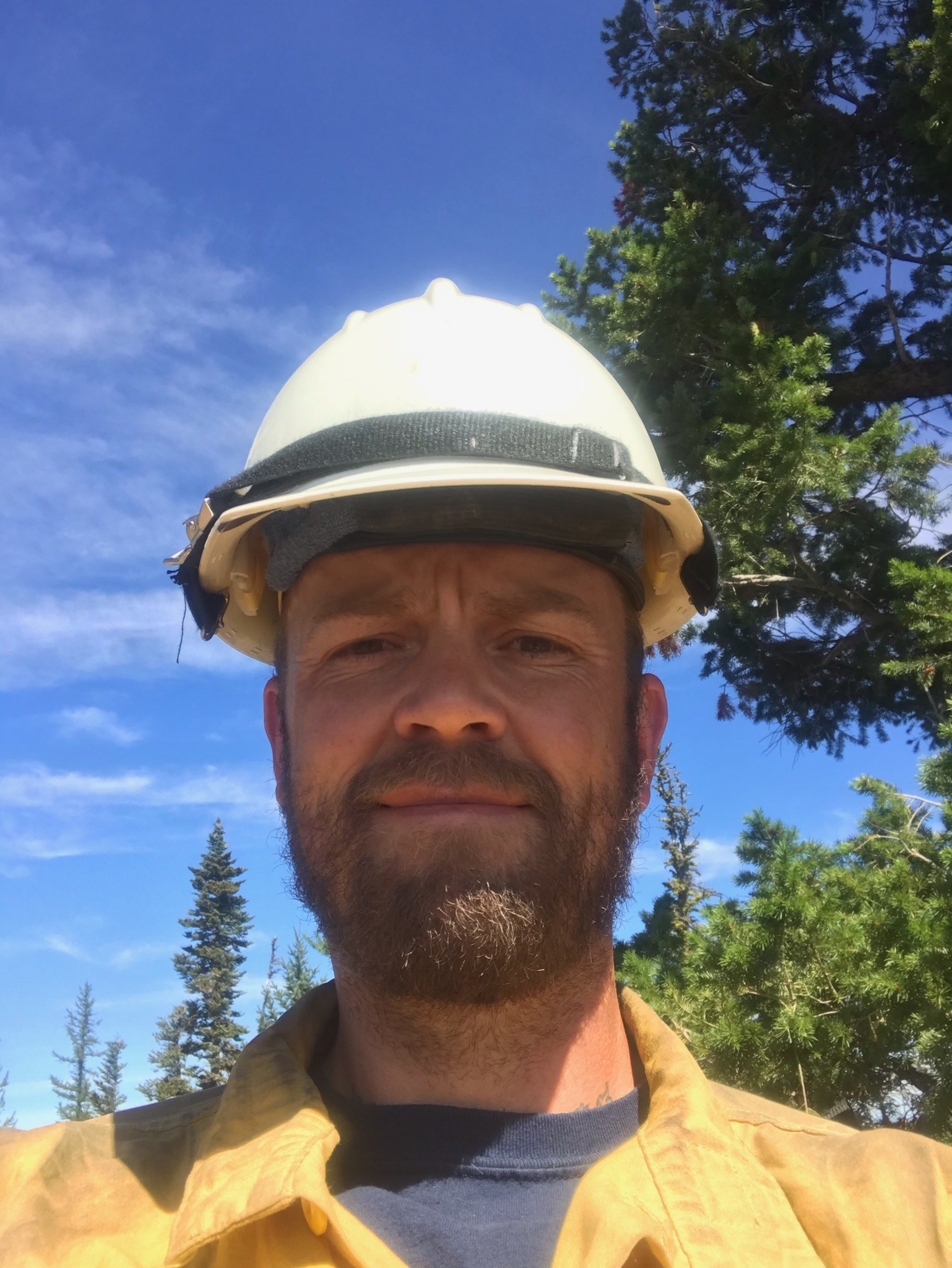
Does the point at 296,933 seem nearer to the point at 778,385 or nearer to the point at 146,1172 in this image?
the point at 778,385

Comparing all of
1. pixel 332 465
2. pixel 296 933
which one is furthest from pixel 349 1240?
pixel 296 933

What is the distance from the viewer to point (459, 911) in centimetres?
148

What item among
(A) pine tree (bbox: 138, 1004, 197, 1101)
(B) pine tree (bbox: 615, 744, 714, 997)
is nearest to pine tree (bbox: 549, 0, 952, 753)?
(B) pine tree (bbox: 615, 744, 714, 997)

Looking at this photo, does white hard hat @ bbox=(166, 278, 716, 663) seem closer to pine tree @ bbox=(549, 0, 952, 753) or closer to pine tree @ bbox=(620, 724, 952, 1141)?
pine tree @ bbox=(620, 724, 952, 1141)

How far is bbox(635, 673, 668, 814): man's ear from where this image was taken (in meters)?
1.94

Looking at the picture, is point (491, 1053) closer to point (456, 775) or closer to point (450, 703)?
point (456, 775)

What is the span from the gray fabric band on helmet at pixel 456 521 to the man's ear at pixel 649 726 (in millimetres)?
343

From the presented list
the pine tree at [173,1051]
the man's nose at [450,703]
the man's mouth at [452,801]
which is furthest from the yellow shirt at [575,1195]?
the pine tree at [173,1051]

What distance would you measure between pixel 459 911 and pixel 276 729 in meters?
0.78

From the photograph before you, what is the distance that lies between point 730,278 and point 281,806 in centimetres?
613

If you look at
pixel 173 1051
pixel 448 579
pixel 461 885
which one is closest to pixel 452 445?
pixel 448 579

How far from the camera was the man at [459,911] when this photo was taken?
1.31 metres

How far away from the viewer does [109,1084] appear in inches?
1133

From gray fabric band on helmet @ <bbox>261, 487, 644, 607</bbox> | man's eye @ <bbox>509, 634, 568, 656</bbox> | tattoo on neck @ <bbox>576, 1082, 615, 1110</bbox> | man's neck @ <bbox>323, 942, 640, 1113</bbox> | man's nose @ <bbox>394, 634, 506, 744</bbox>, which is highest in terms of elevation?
gray fabric band on helmet @ <bbox>261, 487, 644, 607</bbox>
